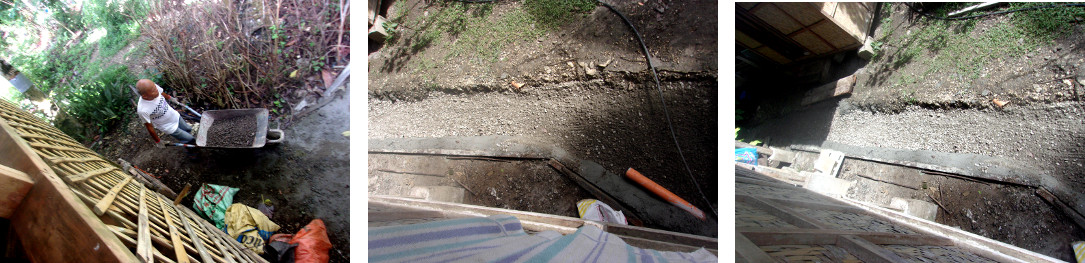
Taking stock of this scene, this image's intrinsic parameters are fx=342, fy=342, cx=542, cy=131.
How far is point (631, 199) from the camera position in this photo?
1.42 meters

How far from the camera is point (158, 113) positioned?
1.89 metres

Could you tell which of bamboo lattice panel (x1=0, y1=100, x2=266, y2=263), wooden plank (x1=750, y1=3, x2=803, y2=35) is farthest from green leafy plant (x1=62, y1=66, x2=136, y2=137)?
wooden plank (x1=750, y1=3, x2=803, y2=35)

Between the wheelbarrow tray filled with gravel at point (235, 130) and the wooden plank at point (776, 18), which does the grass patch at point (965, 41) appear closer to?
the wooden plank at point (776, 18)

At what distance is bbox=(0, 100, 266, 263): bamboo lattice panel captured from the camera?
1002 millimetres

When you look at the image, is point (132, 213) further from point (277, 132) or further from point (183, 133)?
point (183, 133)

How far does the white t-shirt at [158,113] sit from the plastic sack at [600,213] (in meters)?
2.38

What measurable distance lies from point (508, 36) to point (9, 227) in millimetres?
1518

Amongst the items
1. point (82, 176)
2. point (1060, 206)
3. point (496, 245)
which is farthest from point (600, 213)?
point (1060, 206)

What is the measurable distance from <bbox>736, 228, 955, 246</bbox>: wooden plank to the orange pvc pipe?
0.52ft

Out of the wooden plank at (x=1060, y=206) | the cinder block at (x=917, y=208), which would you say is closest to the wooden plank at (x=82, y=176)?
the cinder block at (x=917, y=208)

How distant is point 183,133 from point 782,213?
3280 mm

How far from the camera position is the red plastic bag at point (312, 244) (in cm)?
175

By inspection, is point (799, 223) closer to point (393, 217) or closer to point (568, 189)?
point (568, 189)

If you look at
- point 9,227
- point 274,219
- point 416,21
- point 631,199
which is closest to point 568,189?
point 631,199
